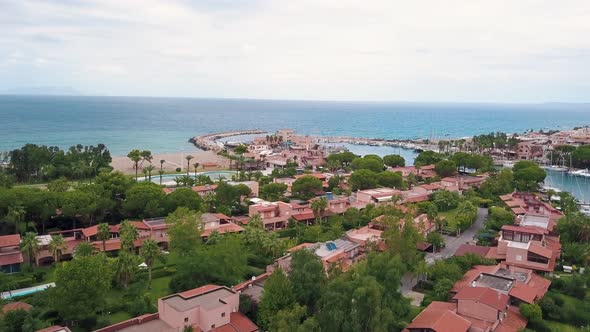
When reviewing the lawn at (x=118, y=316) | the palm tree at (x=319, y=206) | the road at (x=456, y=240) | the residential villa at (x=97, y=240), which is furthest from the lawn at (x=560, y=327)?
the residential villa at (x=97, y=240)

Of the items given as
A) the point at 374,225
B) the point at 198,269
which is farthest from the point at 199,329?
the point at 374,225

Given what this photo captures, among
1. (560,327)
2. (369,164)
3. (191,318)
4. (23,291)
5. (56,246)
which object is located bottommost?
(23,291)

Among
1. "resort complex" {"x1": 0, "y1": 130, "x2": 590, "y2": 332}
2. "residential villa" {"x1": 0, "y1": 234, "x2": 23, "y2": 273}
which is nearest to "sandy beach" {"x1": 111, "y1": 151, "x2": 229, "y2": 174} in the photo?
"resort complex" {"x1": 0, "y1": 130, "x2": 590, "y2": 332}

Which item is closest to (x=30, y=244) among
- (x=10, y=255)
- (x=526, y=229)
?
(x=10, y=255)

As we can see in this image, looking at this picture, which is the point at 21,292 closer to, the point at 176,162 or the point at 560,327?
the point at 560,327

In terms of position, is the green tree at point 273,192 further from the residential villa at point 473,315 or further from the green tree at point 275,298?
the green tree at point 275,298

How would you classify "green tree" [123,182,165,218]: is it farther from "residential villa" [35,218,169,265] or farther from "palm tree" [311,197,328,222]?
"palm tree" [311,197,328,222]
